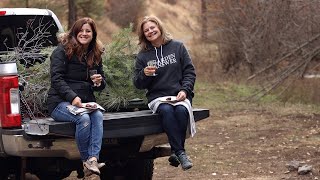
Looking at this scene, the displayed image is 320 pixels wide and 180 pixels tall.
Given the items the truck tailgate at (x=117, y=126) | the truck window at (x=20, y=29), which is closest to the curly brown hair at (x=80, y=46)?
the truck tailgate at (x=117, y=126)

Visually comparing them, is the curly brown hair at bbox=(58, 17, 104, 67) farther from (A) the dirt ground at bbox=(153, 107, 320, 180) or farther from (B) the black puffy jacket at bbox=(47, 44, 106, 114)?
(A) the dirt ground at bbox=(153, 107, 320, 180)

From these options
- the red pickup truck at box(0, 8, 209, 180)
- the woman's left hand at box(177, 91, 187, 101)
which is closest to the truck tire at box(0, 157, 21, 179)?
the red pickup truck at box(0, 8, 209, 180)

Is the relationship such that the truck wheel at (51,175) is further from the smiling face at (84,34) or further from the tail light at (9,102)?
the smiling face at (84,34)

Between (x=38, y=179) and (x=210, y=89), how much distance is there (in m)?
13.6

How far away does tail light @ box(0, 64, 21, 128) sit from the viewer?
18.6 feet

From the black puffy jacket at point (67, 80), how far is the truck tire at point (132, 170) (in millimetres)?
1140

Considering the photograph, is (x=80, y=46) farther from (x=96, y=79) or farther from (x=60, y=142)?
(x=60, y=142)

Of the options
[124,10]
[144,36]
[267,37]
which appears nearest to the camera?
[144,36]

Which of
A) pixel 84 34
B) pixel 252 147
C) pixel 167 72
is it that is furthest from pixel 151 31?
pixel 252 147

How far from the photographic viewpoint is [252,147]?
1023 cm

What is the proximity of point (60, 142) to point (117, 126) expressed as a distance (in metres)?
0.49

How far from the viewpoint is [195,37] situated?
78.7 ft

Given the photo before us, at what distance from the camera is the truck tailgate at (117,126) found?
222 inches

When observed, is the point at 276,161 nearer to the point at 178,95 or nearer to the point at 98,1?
the point at 178,95
